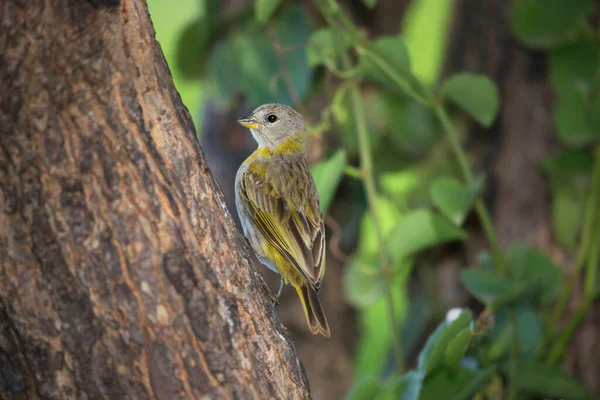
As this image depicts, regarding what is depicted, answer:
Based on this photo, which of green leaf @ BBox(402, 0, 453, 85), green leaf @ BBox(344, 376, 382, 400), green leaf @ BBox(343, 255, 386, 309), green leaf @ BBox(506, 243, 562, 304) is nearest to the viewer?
green leaf @ BBox(344, 376, 382, 400)

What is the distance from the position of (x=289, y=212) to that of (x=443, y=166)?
1537 mm

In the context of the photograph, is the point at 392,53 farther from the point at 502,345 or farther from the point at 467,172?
the point at 502,345

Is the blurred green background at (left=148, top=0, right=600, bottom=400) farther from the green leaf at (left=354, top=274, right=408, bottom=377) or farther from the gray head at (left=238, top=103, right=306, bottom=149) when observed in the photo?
the gray head at (left=238, top=103, right=306, bottom=149)

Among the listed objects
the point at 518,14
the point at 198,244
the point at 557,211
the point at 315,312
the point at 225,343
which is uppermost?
the point at 518,14

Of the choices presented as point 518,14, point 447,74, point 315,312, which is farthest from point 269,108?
point 447,74

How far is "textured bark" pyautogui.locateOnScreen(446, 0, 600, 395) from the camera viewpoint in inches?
159

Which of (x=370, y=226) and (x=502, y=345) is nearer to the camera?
(x=502, y=345)

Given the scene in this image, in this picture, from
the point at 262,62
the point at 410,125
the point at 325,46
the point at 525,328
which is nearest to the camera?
the point at 325,46

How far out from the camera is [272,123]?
3342 mm

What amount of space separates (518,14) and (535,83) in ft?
1.83

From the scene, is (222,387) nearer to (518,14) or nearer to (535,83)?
(518,14)

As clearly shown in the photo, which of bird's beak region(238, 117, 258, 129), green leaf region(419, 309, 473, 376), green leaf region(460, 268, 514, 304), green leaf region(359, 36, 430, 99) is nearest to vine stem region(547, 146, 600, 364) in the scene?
green leaf region(460, 268, 514, 304)

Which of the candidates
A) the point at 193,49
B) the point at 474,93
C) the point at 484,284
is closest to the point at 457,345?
the point at 484,284

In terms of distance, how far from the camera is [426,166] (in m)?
4.21
